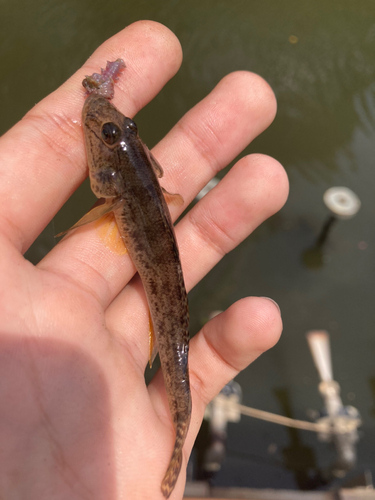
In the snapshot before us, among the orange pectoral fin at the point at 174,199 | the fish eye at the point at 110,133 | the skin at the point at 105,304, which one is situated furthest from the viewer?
the orange pectoral fin at the point at 174,199

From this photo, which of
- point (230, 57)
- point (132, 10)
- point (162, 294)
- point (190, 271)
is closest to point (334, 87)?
point (230, 57)

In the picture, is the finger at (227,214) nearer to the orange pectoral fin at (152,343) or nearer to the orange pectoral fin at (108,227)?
the orange pectoral fin at (152,343)

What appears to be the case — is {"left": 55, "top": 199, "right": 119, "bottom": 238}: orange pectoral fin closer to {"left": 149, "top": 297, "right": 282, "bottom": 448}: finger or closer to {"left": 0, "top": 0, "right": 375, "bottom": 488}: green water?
{"left": 149, "top": 297, "right": 282, "bottom": 448}: finger

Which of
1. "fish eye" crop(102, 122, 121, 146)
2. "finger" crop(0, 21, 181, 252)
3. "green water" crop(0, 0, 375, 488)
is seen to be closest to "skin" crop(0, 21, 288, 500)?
"finger" crop(0, 21, 181, 252)

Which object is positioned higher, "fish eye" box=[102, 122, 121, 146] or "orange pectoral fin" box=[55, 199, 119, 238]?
"fish eye" box=[102, 122, 121, 146]

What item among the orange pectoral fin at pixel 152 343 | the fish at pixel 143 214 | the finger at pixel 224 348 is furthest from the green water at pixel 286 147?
the fish at pixel 143 214

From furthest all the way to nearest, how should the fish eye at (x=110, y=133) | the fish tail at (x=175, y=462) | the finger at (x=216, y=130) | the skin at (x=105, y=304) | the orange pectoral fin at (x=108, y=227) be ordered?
the finger at (x=216, y=130)
the orange pectoral fin at (x=108, y=227)
the fish eye at (x=110, y=133)
the fish tail at (x=175, y=462)
the skin at (x=105, y=304)

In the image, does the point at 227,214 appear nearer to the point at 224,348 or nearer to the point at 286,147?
the point at 224,348
